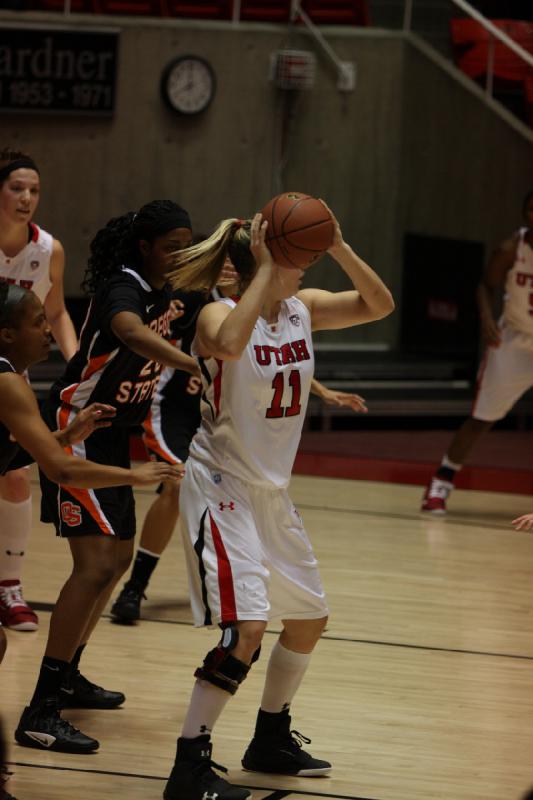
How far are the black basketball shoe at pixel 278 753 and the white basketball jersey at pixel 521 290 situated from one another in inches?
180

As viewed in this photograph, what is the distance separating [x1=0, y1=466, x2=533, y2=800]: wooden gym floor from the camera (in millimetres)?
4121

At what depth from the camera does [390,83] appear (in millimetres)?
12688

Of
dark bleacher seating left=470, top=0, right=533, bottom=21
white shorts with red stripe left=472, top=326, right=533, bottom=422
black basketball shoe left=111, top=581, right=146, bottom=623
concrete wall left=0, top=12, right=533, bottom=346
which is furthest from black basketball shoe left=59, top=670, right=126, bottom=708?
dark bleacher seating left=470, top=0, right=533, bottom=21

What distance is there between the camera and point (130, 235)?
471 centimetres

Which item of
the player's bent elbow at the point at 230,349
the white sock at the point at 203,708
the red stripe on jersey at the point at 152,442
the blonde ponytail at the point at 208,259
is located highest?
the blonde ponytail at the point at 208,259

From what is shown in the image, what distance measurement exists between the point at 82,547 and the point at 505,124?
9.01 metres

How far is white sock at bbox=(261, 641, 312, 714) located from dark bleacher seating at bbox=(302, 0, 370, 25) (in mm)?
9430

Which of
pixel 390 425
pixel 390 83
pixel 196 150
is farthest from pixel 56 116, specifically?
pixel 390 425

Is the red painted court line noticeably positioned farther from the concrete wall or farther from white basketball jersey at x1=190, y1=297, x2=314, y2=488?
white basketball jersey at x1=190, y1=297, x2=314, y2=488

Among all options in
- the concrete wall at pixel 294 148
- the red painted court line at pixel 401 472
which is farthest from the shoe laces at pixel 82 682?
the concrete wall at pixel 294 148

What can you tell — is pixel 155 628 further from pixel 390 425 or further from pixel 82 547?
pixel 390 425

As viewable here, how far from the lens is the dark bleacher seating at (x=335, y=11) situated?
41.0 ft

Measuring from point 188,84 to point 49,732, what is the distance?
8961 mm

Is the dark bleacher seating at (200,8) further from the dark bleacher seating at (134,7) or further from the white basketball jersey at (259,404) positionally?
the white basketball jersey at (259,404)
